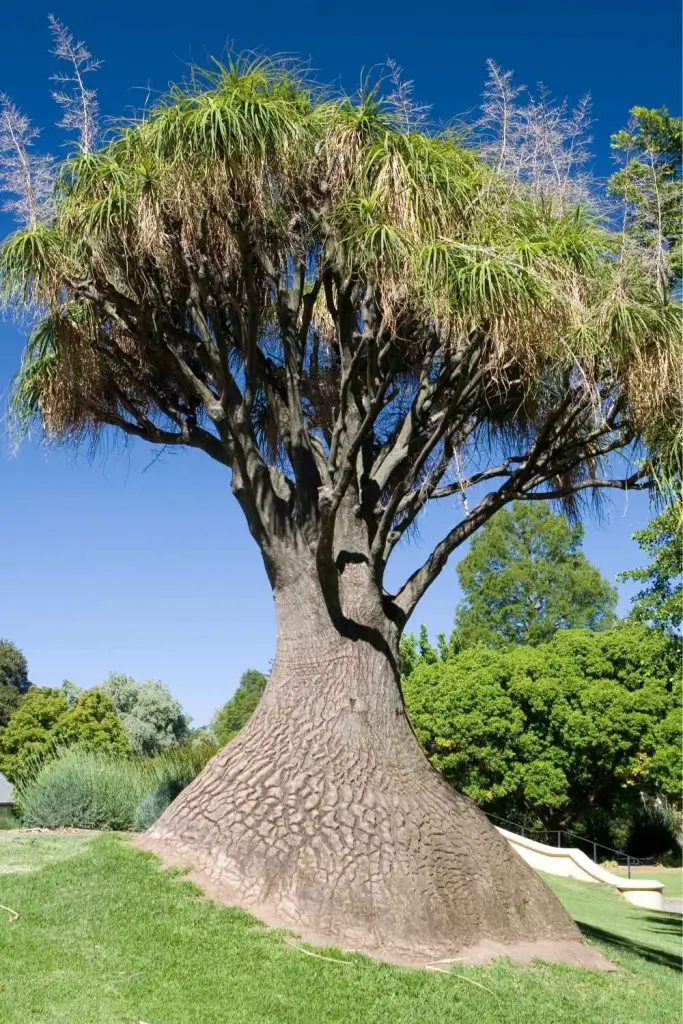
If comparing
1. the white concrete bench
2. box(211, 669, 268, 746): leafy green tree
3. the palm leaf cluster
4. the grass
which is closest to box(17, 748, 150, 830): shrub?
the palm leaf cluster

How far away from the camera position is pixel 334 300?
1044 centimetres

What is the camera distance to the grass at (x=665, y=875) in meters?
21.7

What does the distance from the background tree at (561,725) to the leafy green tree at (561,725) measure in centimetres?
3

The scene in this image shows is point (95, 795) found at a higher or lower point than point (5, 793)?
higher

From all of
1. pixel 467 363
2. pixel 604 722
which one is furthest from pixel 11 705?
pixel 467 363

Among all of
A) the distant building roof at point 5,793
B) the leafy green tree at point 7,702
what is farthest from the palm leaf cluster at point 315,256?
the leafy green tree at point 7,702

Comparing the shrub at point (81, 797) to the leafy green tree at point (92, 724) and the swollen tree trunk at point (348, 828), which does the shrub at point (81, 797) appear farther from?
the leafy green tree at point (92, 724)

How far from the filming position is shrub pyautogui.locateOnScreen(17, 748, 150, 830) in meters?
12.9

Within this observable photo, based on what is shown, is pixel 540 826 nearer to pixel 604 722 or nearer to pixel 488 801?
pixel 488 801

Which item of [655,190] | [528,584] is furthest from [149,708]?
[655,190]

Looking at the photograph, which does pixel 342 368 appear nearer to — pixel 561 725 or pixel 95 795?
pixel 95 795

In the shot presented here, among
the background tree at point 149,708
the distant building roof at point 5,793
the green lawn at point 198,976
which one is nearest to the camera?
the green lawn at point 198,976

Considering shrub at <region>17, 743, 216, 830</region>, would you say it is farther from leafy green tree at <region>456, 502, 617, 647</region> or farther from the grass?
leafy green tree at <region>456, 502, 617, 647</region>

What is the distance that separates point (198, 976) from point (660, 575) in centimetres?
1419
